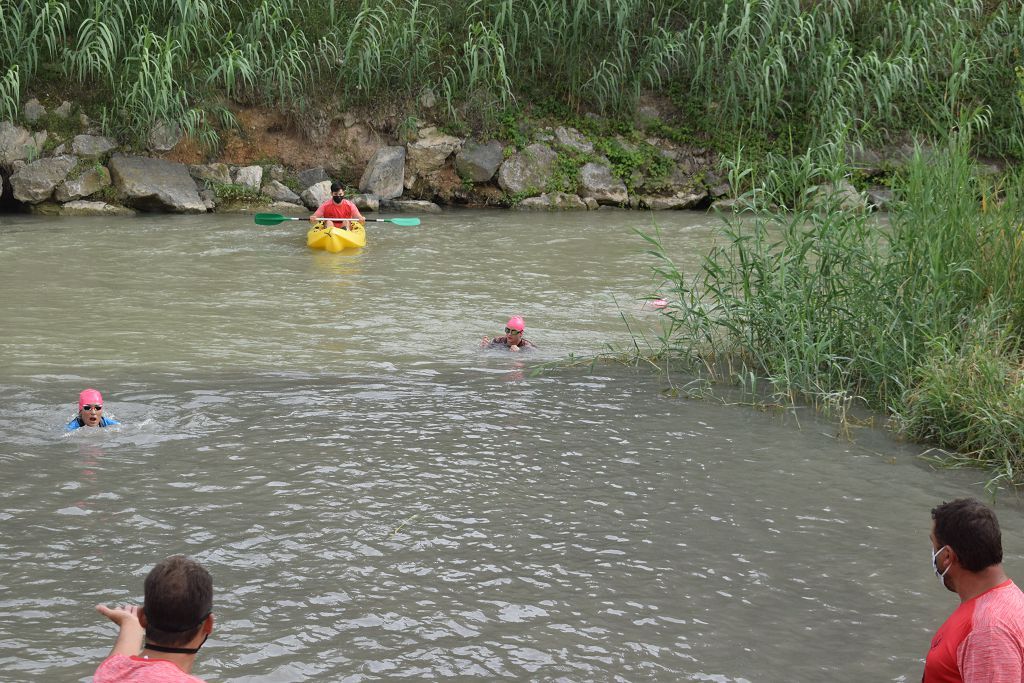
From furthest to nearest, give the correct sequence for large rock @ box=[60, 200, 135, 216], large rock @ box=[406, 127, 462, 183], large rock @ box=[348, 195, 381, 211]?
large rock @ box=[406, 127, 462, 183], large rock @ box=[348, 195, 381, 211], large rock @ box=[60, 200, 135, 216]

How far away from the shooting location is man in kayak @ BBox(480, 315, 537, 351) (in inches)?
348

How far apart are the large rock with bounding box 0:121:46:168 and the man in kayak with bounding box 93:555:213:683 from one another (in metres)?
15.2

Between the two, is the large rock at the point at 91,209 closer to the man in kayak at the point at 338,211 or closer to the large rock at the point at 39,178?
the large rock at the point at 39,178

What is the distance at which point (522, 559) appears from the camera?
16.4 feet

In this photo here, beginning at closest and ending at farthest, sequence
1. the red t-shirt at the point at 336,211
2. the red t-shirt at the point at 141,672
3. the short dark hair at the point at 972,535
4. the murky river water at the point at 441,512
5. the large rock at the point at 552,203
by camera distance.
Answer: the red t-shirt at the point at 141,672 < the short dark hair at the point at 972,535 < the murky river water at the point at 441,512 < the red t-shirt at the point at 336,211 < the large rock at the point at 552,203

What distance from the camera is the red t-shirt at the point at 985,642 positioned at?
2.78 m

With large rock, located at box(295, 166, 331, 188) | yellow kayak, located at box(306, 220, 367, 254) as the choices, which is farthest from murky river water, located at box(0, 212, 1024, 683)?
large rock, located at box(295, 166, 331, 188)

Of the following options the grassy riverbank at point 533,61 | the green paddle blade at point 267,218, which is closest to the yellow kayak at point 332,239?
the green paddle blade at point 267,218

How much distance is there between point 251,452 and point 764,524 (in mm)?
2799

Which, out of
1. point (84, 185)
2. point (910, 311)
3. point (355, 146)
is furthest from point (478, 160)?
point (910, 311)

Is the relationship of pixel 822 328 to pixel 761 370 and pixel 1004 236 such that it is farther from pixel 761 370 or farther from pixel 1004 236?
pixel 1004 236

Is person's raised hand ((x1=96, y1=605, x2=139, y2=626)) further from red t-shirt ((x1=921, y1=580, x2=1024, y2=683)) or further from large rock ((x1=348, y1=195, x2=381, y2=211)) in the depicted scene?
large rock ((x1=348, y1=195, x2=381, y2=211))

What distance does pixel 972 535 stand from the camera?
291cm

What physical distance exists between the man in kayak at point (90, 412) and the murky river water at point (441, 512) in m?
0.14
